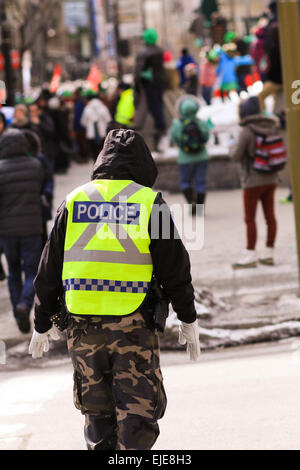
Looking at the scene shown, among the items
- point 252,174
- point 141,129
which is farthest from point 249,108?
point 141,129

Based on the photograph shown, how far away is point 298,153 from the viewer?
8.59 meters

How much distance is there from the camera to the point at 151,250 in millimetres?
4367

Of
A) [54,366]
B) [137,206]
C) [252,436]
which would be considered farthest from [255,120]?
[137,206]

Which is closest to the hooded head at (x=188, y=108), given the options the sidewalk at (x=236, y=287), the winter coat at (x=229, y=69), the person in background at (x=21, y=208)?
the sidewalk at (x=236, y=287)

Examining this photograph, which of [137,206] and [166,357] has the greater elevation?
[137,206]

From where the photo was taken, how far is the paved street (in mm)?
5637

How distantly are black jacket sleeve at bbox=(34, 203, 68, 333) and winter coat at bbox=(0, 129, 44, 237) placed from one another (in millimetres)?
4297

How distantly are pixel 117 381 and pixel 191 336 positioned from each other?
50 centimetres

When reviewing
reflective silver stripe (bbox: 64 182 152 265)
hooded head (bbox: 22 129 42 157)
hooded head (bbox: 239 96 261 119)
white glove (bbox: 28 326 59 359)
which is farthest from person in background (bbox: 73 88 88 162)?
reflective silver stripe (bbox: 64 182 152 265)

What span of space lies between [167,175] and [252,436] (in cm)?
1254

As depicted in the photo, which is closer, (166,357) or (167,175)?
(166,357)

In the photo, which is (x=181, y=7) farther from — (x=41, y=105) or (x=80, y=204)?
(x=80, y=204)

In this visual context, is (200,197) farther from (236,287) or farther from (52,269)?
(52,269)
